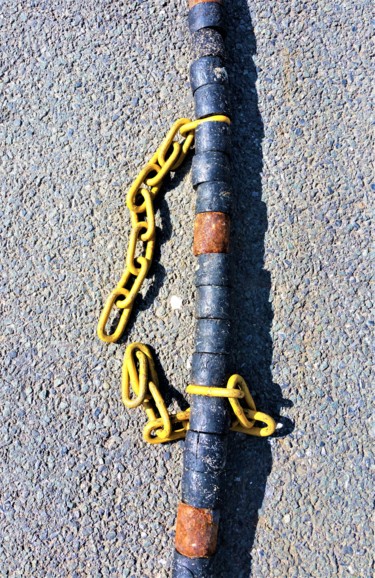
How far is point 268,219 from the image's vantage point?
7.23ft

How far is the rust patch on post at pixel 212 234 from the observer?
1971mm

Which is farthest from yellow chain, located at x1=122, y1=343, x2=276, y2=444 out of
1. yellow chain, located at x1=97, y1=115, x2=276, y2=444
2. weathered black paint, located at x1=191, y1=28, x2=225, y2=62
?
weathered black paint, located at x1=191, y1=28, x2=225, y2=62

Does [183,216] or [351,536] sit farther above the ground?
[183,216]

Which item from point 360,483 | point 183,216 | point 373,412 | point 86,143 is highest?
point 86,143

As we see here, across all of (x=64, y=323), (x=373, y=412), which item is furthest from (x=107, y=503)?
(x=373, y=412)

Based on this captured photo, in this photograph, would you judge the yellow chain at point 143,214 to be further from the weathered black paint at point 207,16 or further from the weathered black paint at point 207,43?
the weathered black paint at point 207,16

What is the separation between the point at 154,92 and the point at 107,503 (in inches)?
58.4

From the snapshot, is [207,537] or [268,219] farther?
[268,219]

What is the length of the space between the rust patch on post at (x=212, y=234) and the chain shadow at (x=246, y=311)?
0.58 ft

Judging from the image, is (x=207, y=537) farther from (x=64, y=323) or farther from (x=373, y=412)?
(x=64, y=323)

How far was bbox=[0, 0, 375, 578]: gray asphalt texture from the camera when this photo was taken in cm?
198

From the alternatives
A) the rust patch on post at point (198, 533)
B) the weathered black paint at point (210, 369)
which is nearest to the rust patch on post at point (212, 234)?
the weathered black paint at point (210, 369)

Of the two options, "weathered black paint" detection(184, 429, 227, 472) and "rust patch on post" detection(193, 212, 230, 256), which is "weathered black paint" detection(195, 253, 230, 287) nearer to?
"rust patch on post" detection(193, 212, 230, 256)

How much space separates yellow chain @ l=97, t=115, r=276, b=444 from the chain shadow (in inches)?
4.4
